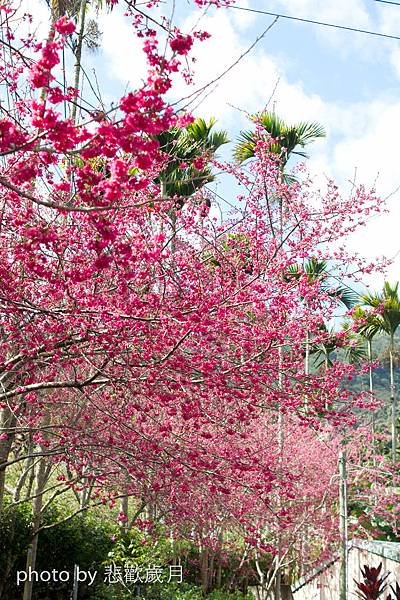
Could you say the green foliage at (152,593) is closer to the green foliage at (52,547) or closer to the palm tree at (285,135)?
the green foliage at (52,547)

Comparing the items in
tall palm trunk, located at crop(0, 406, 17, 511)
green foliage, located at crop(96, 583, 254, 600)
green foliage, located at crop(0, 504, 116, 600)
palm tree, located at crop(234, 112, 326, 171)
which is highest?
palm tree, located at crop(234, 112, 326, 171)

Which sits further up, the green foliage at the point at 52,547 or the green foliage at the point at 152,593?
the green foliage at the point at 52,547

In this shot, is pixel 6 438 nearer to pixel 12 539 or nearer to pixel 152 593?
pixel 152 593

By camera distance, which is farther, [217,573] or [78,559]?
[217,573]

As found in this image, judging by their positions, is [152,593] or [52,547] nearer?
[152,593]

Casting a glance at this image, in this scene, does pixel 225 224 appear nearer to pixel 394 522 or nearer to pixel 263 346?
pixel 263 346

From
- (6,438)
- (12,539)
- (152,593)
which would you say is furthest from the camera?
(12,539)

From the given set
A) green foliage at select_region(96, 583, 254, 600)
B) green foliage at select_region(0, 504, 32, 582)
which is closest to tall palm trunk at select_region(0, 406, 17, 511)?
green foliage at select_region(96, 583, 254, 600)

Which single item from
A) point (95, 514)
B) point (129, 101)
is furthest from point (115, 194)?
point (95, 514)

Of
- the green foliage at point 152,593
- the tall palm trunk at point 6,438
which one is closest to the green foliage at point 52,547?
the green foliage at point 152,593

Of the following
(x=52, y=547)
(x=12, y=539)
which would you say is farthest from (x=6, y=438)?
(x=52, y=547)

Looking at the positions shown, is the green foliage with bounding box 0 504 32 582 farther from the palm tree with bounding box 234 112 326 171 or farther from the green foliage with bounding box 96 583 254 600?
the palm tree with bounding box 234 112 326 171

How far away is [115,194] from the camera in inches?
101

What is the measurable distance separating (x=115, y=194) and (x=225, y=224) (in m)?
4.37
